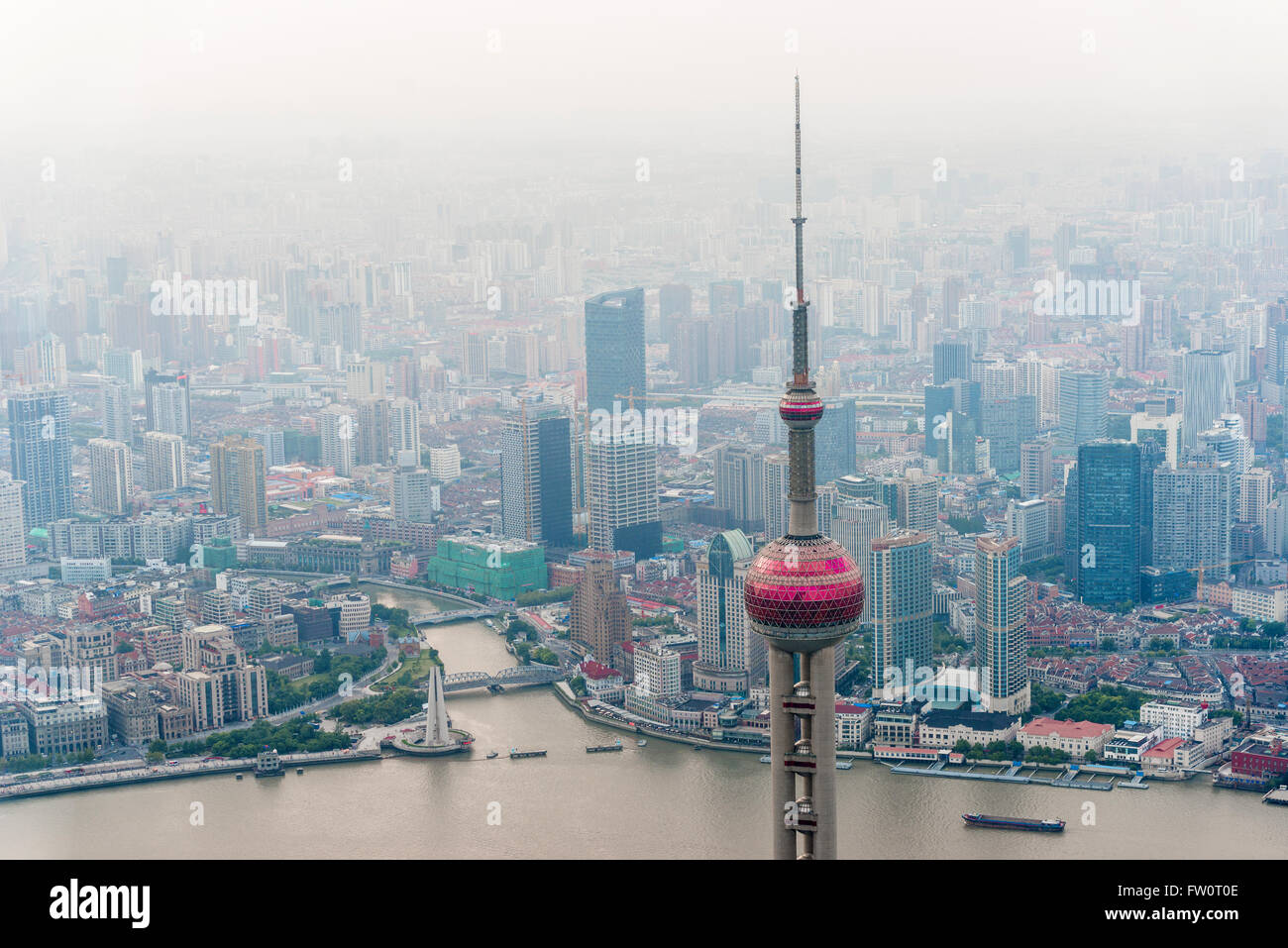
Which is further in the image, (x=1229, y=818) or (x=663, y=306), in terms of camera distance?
(x=663, y=306)

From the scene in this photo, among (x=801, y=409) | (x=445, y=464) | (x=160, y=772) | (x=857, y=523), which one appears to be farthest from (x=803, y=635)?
(x=445, y=464)

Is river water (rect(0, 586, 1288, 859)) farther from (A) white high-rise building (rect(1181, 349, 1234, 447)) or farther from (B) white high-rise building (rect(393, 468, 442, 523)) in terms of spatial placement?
(A) white high-rise building (rect(1181, 349, 1234, 447))

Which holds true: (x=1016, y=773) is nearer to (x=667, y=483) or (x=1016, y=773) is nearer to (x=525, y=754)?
(x=525, y=754)

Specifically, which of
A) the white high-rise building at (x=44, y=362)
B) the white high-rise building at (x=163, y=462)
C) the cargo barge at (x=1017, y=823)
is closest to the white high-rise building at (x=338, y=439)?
the white high-rise building at (x=163, y=462)

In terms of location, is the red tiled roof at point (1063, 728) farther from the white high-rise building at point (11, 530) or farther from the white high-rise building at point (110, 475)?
the white high-rise building at point (110, 475)

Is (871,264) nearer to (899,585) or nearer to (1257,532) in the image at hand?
(1257,532)
